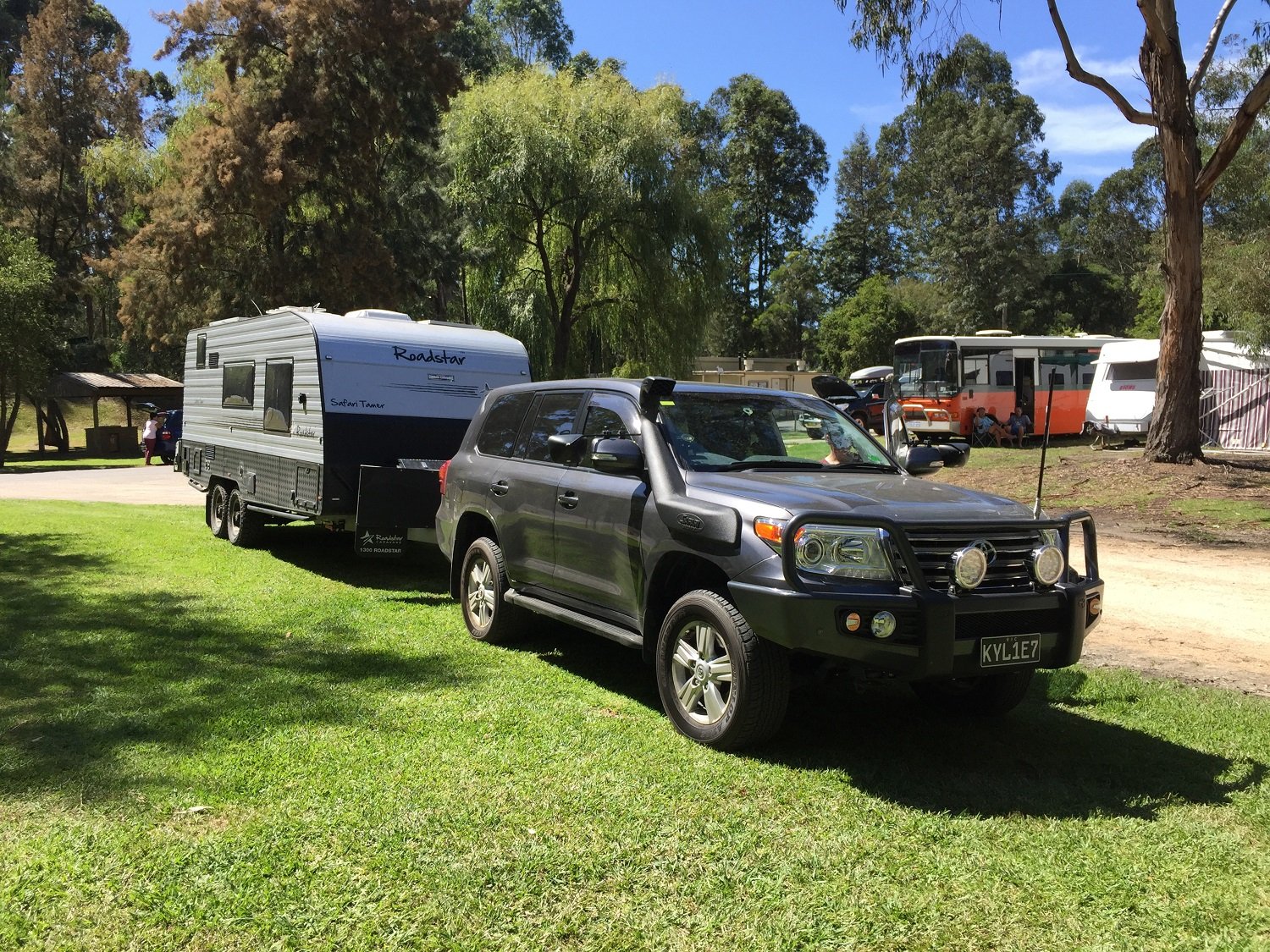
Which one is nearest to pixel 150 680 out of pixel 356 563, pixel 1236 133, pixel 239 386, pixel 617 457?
pixel 617 457

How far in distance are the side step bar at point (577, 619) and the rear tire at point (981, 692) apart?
1.58 meters

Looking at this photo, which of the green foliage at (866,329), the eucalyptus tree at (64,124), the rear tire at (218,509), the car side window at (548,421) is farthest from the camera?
the green foliage at (866,329)

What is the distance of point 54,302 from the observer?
40.8m

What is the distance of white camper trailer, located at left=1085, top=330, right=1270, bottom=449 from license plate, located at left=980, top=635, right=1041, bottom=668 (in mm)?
24197

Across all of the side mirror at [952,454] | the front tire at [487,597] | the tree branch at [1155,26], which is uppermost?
the tree branch at [1155,26]

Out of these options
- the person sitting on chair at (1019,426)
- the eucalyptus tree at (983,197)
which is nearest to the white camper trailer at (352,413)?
the person sitting on chair at (1019,426)

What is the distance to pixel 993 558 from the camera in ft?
15.8

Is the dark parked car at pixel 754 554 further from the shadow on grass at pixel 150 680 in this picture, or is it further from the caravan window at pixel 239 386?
the caravan window at pixel 239 386

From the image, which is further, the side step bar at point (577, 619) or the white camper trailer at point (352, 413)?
the white camper trailer at point (352, 413)

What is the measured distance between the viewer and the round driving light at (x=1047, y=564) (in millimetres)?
4880

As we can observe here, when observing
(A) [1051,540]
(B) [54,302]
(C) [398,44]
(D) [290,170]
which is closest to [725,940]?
(A) [1051,540]

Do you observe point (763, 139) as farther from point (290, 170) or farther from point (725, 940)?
point (725, 940)

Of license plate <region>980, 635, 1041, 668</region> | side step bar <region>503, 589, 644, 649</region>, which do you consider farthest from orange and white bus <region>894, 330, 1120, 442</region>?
license plate <region>980, 635, 1041, 668</region>

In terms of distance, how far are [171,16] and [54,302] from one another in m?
17.0
